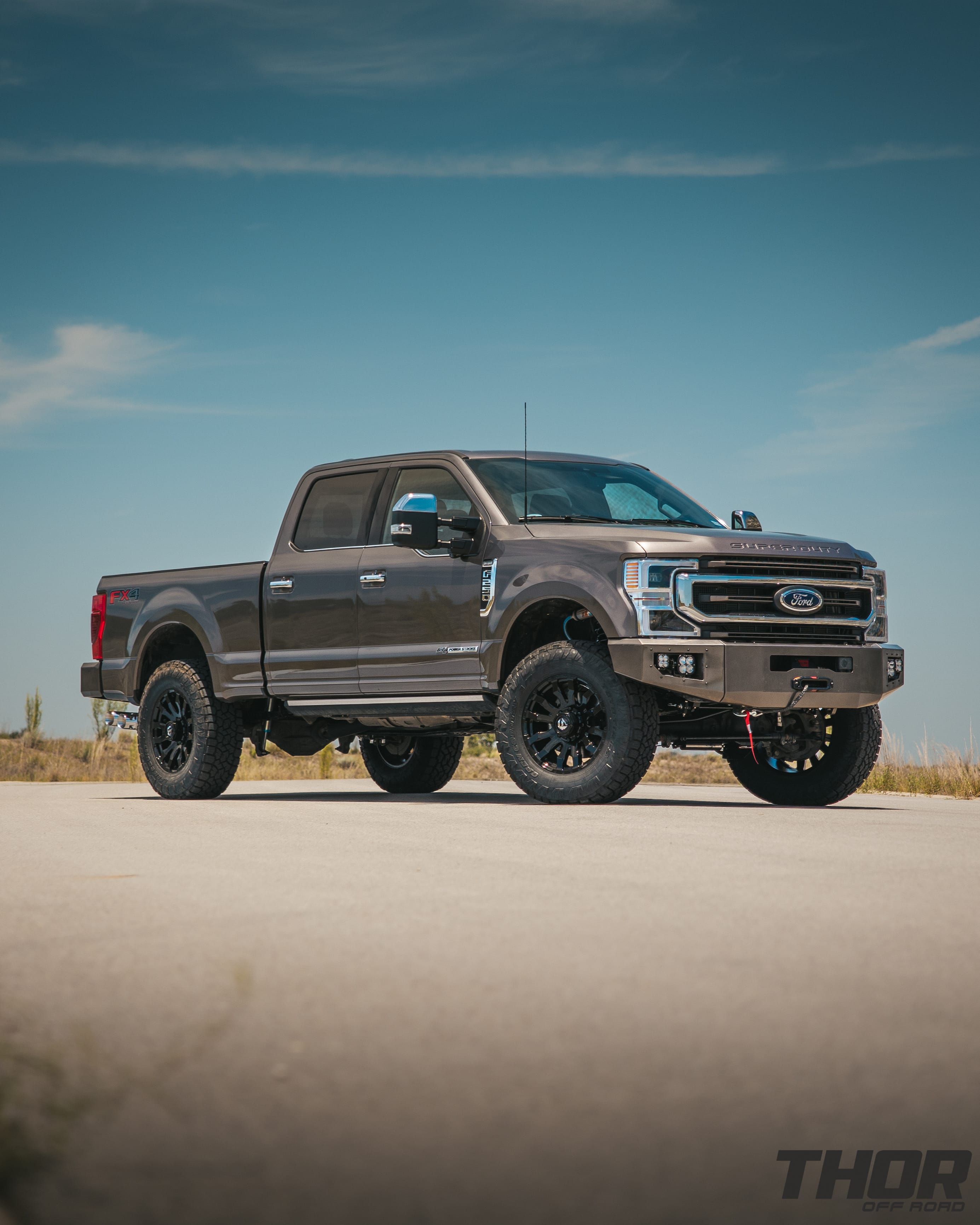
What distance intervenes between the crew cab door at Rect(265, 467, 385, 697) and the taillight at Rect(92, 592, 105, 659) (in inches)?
90.7

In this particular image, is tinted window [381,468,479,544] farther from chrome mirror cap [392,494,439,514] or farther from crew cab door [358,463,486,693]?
chrome mirror cap [392,494,439,514]

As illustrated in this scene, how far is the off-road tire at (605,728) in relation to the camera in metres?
10.4

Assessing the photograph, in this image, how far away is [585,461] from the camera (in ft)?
41.5

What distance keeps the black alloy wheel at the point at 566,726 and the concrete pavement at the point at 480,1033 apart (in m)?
3.34

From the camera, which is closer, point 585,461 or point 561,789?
point 561,789

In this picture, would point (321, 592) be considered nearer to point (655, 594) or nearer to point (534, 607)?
point (534, 607)

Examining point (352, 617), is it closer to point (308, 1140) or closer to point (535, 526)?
point (535, 526)

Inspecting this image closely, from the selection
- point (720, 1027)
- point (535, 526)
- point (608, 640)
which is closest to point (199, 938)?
point (720, 1027)

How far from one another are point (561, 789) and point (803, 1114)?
7.63 metres

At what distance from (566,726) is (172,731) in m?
4.27

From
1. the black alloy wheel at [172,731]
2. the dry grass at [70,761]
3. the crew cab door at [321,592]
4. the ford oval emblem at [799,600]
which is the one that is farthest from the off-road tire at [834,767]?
the dry grass at [70,761]

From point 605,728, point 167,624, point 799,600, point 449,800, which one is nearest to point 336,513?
point 167,624

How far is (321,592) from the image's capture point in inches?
485

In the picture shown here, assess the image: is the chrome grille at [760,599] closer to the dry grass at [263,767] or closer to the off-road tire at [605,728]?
the off-road tire at [605,728]
